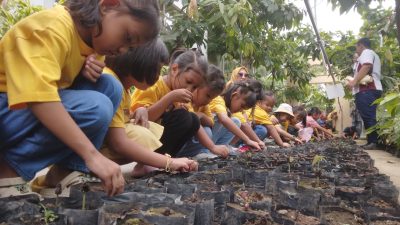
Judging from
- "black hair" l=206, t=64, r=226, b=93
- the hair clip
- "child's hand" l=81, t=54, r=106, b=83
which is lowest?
"child's hand" l=81, t=54, r=106, b=83

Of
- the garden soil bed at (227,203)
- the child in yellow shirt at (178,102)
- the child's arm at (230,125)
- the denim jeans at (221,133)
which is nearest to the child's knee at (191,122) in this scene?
the child in yellow shirt at (178,102)

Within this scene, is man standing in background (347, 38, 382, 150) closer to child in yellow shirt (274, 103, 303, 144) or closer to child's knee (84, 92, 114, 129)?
child in yellow shirt (274, 103, 303, 144)

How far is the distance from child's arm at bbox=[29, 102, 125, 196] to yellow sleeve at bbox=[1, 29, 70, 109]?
0.11 ft

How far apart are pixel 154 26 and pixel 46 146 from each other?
528 millimetres

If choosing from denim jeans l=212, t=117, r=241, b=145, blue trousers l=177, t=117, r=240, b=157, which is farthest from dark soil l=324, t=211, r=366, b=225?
denim jeans l=212, t=117, r=241, b=145

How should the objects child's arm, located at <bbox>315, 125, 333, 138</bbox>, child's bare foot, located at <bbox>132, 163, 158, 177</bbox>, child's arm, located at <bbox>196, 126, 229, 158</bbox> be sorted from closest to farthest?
1. child's bare foot, located at <bbox>132, 163, 158, 177</bbox>
2. child's arm, located at <bbox>196, 126, 229, 158</bbox>
3. child's arm, located at <bbox>315, 125, 333, 138</bbox>

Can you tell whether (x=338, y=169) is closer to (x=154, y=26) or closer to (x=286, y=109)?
(x=154, y=26)

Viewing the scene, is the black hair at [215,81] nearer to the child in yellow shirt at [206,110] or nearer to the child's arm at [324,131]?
the child in yellow shirt at [206,110]

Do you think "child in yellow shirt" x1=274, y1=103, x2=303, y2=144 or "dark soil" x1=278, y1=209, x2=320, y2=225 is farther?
"child in yellow shirt" x1=274, y1=103, x2=303, y2=144

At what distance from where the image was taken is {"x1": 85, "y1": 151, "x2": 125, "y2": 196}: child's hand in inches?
42.1

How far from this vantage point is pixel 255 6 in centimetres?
528

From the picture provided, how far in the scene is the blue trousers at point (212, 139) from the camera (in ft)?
9.96

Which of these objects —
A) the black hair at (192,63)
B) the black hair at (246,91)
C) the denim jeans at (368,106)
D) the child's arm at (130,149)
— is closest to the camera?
the child's arm at (130,149)

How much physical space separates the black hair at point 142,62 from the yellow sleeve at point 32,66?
26.0 inches
